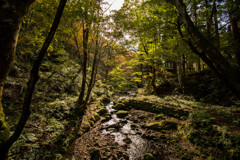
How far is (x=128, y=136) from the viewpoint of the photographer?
6.32 meters

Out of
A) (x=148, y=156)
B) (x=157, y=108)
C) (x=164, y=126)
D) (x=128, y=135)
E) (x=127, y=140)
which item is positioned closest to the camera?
(x=148, y=156)

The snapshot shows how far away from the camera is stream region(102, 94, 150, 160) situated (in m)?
5.07

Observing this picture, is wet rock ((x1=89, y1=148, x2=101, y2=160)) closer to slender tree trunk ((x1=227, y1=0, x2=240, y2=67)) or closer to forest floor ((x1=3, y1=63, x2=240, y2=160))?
forest floor ((x1=3, y1=63, x2=240, y2=160))

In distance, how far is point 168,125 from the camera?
6609 millimetres

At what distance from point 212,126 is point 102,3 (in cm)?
1002

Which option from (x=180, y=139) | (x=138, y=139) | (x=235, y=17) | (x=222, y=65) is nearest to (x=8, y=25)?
(x=222, y=65)

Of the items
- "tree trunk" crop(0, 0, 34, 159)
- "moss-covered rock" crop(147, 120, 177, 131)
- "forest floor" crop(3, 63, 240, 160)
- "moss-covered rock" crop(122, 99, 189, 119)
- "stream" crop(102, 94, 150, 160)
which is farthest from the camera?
"moss-covered rock" crop(122, 99, 189, 119)

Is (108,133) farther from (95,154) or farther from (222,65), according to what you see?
(222,65)

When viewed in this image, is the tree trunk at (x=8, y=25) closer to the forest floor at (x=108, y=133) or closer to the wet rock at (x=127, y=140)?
the forest floor at (x=108, y=133)

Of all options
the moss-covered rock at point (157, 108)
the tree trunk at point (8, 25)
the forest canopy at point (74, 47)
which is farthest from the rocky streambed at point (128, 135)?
the tree trunk at point (8, 25)

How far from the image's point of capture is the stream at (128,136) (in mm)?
5070

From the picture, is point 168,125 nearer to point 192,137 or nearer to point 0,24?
point 192,137

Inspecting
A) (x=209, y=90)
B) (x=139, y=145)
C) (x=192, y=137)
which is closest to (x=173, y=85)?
(x=209, y=90)

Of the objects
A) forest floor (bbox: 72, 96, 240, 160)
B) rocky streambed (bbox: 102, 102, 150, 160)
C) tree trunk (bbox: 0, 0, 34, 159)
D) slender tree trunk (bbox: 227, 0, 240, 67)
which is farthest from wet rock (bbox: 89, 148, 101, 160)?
slender tree trunk (bbox: 227, 0, 240, 67)
